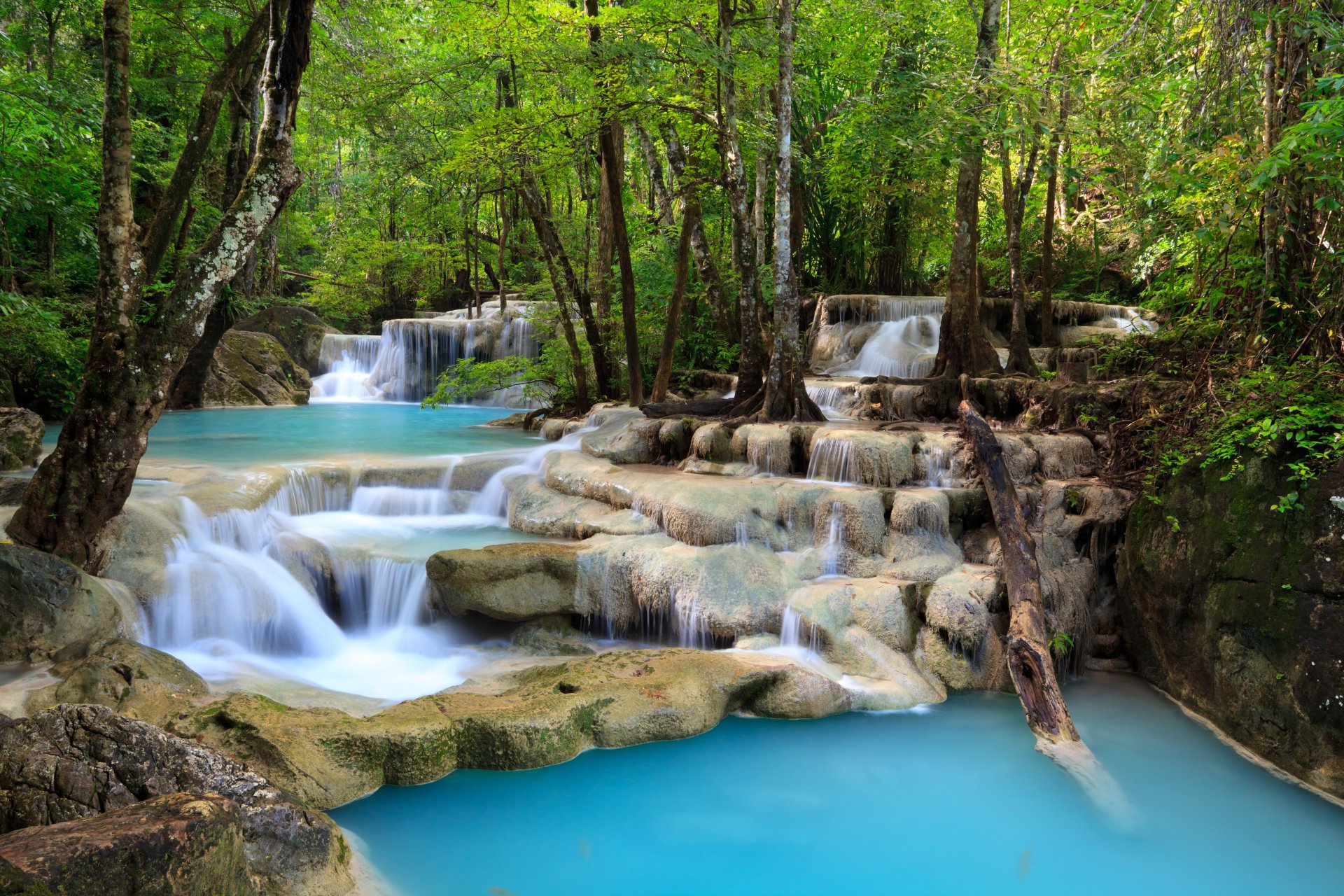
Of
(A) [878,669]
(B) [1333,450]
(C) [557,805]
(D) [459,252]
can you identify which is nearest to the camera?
(C) [557,805]

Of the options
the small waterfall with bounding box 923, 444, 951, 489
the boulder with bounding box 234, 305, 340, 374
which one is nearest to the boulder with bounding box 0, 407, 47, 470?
the small waterfall with bounding box 923, 444, 951, 489

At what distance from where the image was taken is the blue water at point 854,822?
3.98m

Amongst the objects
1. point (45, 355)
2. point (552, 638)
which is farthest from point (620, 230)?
point (45, 355)

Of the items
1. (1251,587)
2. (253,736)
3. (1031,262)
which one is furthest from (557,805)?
(1031,262)

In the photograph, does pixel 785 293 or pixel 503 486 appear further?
pixel 785 293

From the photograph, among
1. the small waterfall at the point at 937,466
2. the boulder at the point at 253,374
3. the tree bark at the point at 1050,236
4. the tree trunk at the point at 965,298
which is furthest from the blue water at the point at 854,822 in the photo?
the boulder at the point at 253,374

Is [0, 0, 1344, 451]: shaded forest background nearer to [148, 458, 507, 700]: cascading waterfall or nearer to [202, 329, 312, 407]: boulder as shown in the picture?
[202, 329, 312, 407]: boulder

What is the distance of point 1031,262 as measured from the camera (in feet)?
55.3

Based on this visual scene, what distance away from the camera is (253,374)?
60.4ft

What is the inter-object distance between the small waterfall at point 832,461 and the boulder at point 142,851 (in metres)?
6.12

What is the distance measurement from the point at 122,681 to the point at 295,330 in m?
19.2

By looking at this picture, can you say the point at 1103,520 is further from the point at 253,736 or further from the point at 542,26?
the point at 542,26

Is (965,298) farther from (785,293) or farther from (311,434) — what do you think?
Answer: (311,434)

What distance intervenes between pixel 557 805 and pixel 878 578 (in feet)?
10.5
